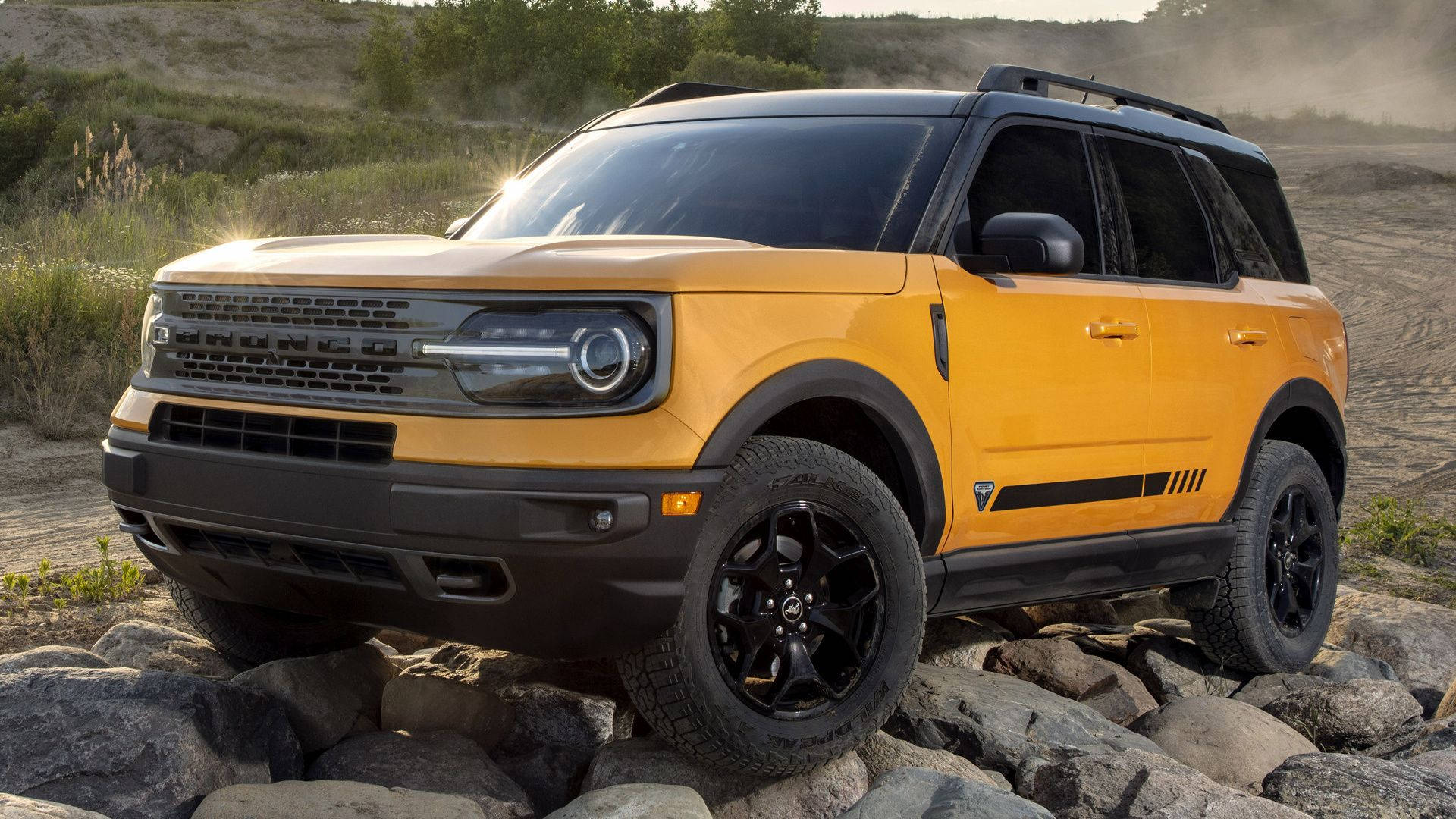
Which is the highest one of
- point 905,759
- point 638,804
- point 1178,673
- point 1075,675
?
point 638,804

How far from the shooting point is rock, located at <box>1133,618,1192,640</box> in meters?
6.10

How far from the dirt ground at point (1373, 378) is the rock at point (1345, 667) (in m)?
4.23

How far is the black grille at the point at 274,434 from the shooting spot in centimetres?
317

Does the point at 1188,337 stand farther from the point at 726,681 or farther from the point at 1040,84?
the point at 726,681

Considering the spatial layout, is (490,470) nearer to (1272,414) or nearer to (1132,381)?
(1132,381)

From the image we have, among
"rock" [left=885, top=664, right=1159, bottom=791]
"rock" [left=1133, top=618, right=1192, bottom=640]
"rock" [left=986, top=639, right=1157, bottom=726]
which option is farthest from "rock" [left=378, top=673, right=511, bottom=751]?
"rock" [left=1133, top=618, right=1192, bottom=640]

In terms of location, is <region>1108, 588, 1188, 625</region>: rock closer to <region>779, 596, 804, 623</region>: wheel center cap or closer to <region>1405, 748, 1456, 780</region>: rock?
<region>1405, 748, 1456, 780</region>: rock

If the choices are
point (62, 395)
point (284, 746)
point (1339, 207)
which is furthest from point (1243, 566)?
point (1339, 207)

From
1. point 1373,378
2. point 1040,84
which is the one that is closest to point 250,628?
point 1040,84

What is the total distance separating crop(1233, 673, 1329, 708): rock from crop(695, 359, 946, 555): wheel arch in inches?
88.3

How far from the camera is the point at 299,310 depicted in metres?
3.32

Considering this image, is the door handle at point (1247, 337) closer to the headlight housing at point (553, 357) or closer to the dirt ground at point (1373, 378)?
the headlight housing at point (553, 357)

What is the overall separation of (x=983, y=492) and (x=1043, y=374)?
0.43 m

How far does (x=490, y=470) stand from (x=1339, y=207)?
27069 mm
